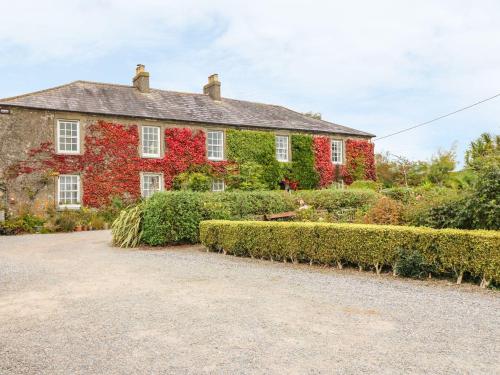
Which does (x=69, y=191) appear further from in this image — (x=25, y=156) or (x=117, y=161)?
(x=117, y=161)

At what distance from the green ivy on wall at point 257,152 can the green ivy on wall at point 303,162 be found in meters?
1.12

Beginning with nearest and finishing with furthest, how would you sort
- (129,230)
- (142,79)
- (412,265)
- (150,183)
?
(412,265) → (129,230) → (150,183) → (142,79)

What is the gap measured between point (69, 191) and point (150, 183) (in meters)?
4.12

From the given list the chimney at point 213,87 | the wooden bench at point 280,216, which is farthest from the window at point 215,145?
the wooden bench at point 280,216

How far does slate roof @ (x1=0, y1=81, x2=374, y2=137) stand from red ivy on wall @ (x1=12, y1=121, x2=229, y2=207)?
0.98 m

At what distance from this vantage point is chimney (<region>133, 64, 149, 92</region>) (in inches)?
1052

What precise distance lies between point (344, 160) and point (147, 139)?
13.0m

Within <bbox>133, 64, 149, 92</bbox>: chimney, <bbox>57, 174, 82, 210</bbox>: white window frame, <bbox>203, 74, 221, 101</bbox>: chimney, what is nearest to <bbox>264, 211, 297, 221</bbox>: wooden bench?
<bbox>57, 174, 82, 210</bbox>: white window frame

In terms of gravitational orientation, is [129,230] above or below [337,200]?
below

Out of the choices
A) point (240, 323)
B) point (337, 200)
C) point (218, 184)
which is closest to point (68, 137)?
point (218, 184)

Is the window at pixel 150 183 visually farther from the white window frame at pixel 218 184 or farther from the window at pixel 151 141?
the white window frame at pixel 218 184

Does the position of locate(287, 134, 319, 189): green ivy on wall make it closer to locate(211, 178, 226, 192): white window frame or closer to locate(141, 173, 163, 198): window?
locate(211, 178, 226, 192): white window frame

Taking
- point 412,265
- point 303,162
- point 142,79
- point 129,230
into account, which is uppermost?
point 142,79

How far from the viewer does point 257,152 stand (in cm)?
2681
